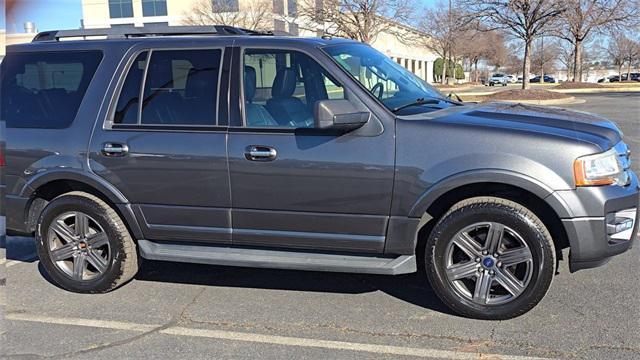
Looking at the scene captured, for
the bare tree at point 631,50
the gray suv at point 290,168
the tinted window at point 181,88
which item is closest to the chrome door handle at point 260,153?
the gray suv at point 290,168

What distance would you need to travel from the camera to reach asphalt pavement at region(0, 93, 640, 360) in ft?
11.8

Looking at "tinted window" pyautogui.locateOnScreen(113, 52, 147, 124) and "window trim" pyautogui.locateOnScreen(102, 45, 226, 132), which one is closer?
"window trim" pyautogui.locateOnScreen(102, 45, 226, 132)

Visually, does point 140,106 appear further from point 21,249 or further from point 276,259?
point 21,249

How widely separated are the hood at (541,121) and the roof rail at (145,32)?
1.72 meters

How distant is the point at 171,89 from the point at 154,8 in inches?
2397

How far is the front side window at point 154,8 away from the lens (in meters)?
59.7

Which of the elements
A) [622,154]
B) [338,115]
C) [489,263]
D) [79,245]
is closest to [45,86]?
[79,245]

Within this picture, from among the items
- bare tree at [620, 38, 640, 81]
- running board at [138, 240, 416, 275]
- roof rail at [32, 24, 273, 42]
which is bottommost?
running board at [138, 240, 416, 275]

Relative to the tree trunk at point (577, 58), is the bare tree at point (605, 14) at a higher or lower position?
higher

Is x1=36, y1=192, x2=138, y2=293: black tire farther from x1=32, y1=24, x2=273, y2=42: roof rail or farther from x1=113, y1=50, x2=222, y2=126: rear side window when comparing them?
x1=32, y1=24, x2=273, y2=42: roof rail

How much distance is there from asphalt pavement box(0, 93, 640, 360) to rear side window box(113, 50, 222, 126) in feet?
4.61

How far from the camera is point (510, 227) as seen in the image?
3.80 m

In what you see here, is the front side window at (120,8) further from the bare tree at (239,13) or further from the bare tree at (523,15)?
the bare tree at (523,15)

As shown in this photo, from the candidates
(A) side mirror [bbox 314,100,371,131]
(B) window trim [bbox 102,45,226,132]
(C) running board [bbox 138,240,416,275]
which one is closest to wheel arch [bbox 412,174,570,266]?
(C) running board [bbox 138,240,416,275]
